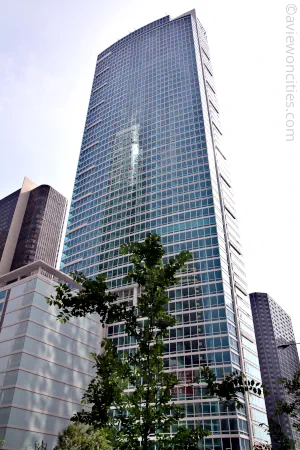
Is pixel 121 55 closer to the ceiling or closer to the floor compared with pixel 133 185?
closer to the ceiling

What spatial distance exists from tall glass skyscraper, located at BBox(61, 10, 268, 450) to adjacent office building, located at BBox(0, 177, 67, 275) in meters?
69.4

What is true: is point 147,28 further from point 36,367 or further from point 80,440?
point 80,440

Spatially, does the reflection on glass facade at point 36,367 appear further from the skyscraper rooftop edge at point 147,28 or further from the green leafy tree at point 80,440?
the skyscraper rooftop edge at point 147,28

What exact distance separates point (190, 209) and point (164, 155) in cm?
2135

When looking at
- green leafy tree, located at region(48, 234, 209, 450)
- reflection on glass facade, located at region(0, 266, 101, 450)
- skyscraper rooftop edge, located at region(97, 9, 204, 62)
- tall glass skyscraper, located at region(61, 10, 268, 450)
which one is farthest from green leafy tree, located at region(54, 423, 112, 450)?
skyscraper rooftop edge, located at region(97, 9, 204, 62)

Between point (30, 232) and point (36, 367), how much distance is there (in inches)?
5401

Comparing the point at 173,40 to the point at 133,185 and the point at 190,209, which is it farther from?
the point at 190,209

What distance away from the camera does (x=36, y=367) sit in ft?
179

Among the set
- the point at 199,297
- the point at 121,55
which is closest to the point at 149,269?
the point at 199,297

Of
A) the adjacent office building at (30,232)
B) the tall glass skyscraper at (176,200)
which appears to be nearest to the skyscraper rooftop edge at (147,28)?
the tall glass skyscraper at (176,200)

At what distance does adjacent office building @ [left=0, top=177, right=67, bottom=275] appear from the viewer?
178m

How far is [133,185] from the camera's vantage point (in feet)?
347

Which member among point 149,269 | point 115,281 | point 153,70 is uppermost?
point 153,70

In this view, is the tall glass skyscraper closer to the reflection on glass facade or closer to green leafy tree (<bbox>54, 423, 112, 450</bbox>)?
the reflection on glass facade
